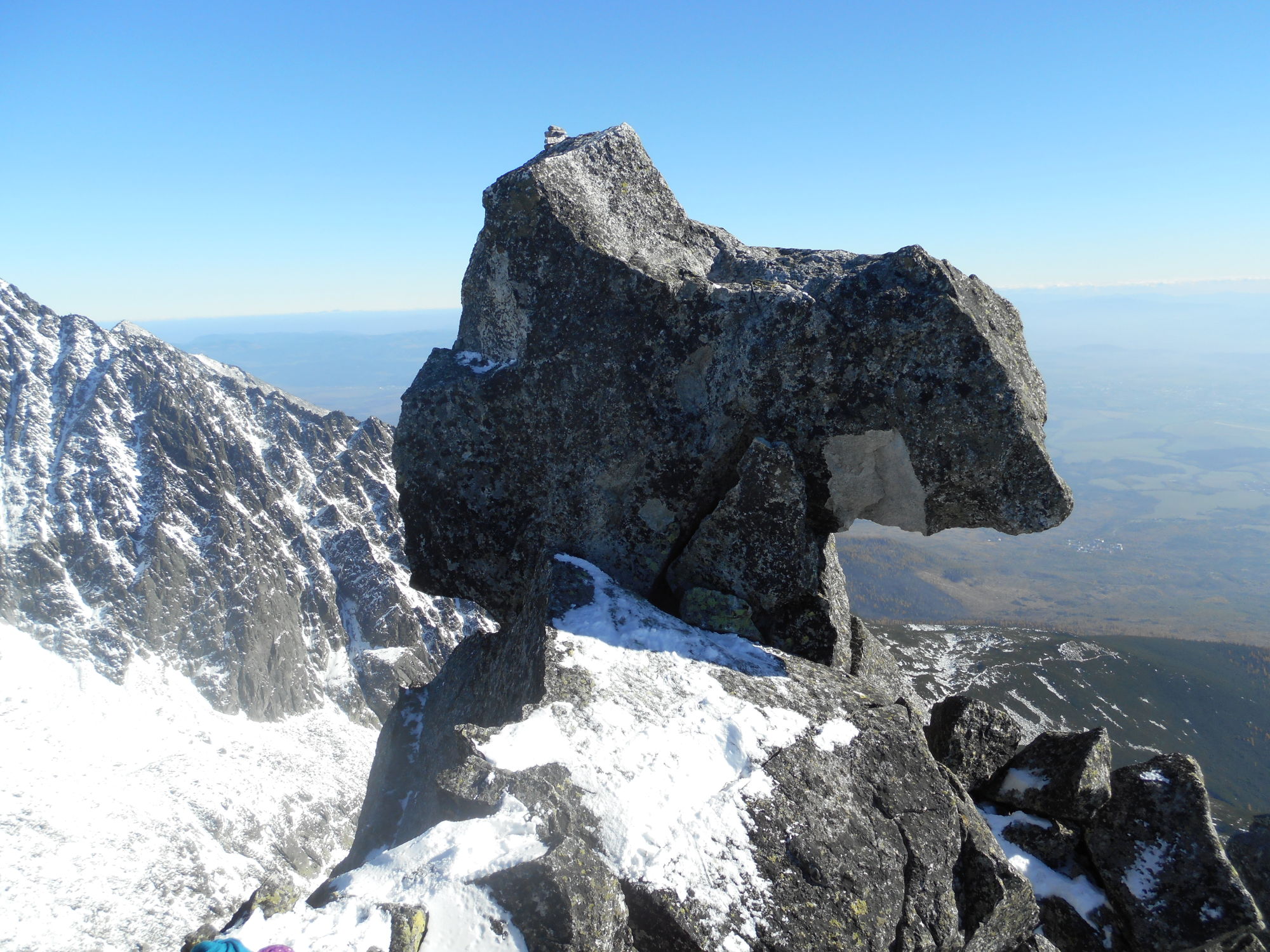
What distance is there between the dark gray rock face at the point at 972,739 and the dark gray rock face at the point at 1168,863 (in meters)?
2.13

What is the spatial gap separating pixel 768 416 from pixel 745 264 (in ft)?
16.1

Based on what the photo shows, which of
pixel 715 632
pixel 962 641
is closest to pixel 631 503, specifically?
pixel 715 632

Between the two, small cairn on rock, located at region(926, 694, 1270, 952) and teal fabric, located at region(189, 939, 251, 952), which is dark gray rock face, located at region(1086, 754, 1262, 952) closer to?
small cairn on rock, located at region(926, 694, 1270, 952)

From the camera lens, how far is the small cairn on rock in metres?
12.3

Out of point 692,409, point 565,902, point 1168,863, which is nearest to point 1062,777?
point 1168,863

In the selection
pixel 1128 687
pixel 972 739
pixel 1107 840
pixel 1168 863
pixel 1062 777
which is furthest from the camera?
pixel 1128 687

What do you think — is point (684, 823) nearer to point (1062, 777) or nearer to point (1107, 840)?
point (1062, 777)

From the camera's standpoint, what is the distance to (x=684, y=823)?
9312mm

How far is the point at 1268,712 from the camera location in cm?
10731

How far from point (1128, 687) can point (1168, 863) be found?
127m

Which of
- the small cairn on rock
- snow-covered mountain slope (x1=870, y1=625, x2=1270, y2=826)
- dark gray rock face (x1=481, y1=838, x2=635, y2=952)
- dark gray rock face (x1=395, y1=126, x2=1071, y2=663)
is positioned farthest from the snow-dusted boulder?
snow-covered mountain slope (x1=870, y1=625, x2=1270, y2=826)

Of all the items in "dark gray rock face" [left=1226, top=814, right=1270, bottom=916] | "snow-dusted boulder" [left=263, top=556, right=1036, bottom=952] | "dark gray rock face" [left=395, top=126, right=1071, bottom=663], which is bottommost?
"dark gray rock face" [left=1226, top=814, right=1270, bottom=916]

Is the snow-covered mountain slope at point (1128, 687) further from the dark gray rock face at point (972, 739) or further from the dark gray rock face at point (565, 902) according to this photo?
the dark gray rock face at point (565, 902)

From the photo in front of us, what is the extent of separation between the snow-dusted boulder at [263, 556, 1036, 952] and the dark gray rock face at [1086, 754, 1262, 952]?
324cm
